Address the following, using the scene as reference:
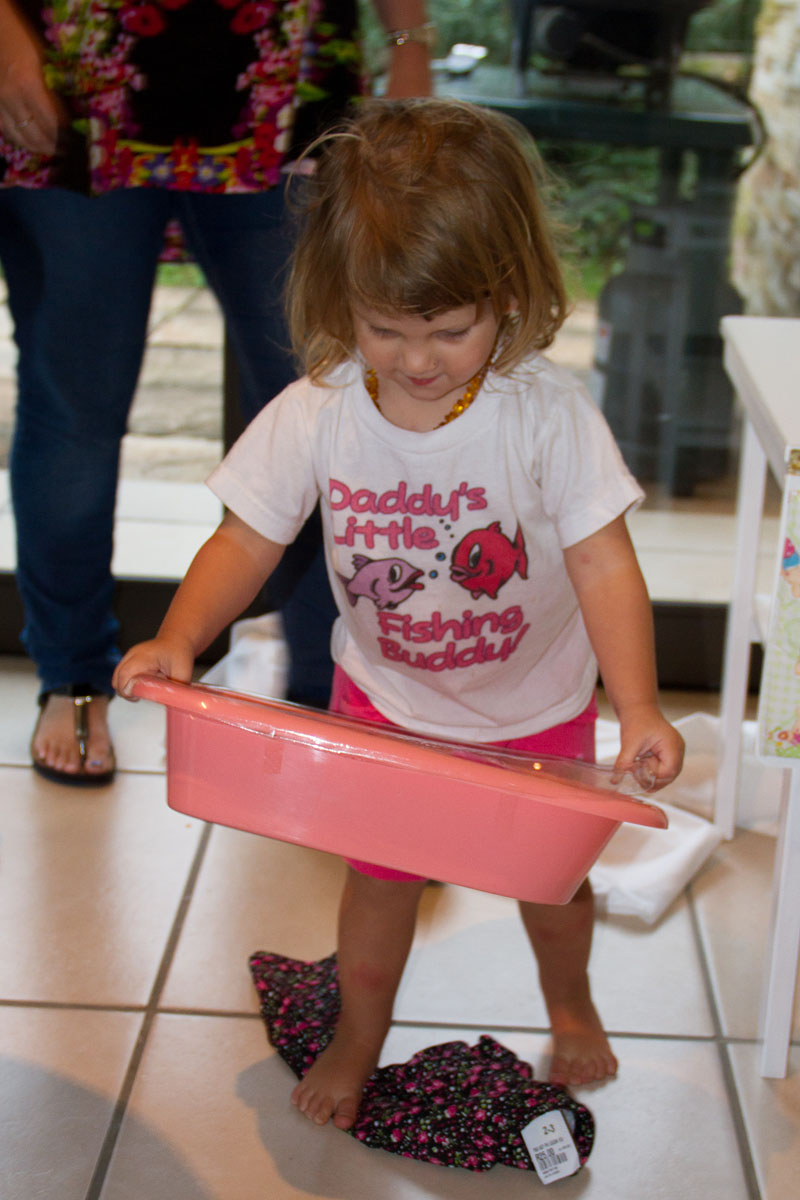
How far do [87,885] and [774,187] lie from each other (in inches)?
45.3

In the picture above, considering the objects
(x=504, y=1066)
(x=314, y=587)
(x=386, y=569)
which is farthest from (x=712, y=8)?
(x=504, y=1066)

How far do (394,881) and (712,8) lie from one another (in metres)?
1.09

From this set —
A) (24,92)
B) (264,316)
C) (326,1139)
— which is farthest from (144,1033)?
(24,92)

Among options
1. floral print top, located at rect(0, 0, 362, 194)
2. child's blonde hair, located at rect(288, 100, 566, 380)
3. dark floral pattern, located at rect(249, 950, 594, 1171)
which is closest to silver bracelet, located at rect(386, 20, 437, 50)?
floral print top, located at rect(0, 0, 362, 194)

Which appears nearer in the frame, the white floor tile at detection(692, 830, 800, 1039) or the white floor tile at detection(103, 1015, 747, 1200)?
the white floor tile at detection(103, 1015, 747, 1200)

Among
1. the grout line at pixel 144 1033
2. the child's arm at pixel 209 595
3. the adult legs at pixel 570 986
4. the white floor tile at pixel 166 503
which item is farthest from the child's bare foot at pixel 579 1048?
the white floor tile at pixel 166 503

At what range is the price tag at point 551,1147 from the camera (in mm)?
936

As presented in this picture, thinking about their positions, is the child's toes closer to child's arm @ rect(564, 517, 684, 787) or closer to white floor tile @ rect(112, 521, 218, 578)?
child's arm @ rect(564, 517, 684, 787)

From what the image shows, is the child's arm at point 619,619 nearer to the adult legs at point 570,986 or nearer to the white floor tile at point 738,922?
the adult legs at point 570,986

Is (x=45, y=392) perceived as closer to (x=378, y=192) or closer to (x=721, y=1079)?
(x=378, y=192)

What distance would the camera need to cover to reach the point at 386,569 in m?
0.95

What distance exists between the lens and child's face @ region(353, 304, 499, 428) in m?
0.83

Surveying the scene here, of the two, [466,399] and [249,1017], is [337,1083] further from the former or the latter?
[466,399]

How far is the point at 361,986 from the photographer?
1.01m
